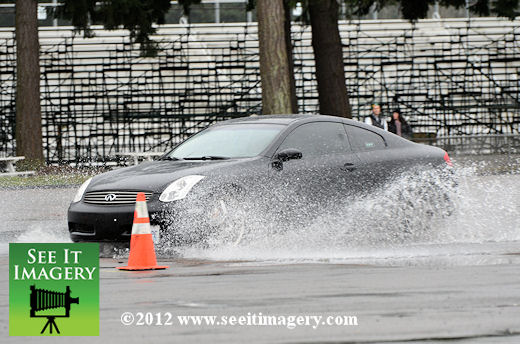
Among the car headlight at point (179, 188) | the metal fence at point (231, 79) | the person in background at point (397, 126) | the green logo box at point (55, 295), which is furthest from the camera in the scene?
the metal fence at point (231, 79)

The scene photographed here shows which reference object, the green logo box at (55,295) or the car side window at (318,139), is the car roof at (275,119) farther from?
the green logo box at (55,295)

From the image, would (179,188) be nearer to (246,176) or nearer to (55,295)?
(246,176)

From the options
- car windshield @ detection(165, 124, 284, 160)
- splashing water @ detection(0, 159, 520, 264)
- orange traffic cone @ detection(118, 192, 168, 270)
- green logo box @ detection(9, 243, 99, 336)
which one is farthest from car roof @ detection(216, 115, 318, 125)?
green logo box @ detection(9, 243, 99, 336)

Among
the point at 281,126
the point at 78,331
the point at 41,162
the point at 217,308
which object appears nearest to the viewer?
the point at 78,331

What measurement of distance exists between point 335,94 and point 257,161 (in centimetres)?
1929

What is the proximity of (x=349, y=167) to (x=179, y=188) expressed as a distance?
223 cm

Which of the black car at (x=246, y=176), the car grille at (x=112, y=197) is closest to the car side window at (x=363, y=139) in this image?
the black car at (x=246, y=176)

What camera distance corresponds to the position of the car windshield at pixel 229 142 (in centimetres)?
1212

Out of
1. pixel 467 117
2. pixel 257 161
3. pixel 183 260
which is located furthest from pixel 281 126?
pixel 467 117

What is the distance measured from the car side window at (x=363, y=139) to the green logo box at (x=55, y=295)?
5.12 meters

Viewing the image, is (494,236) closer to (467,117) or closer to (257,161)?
(257,161)

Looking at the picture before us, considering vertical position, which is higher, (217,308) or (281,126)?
(281,126)

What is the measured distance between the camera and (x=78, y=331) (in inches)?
269

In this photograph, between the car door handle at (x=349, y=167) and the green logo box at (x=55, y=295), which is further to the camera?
the car door handle at (x=349, y=167)
